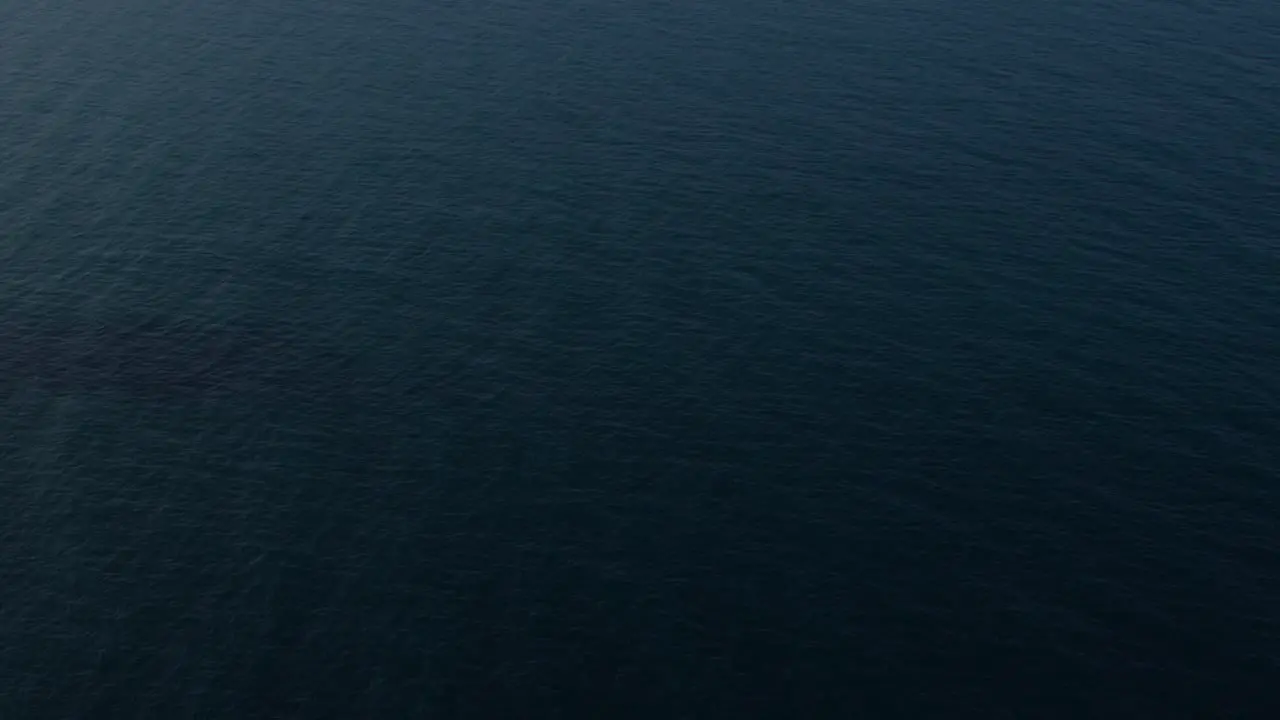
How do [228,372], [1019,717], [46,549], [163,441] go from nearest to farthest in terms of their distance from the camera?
[1019,717] < [46,549] < [163,441] < [228,372]

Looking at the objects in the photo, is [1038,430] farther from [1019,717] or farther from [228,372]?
[228,372]

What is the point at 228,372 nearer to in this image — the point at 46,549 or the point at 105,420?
the point at 105,420

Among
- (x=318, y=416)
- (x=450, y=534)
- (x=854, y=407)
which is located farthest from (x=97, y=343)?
(x=854, y=407)

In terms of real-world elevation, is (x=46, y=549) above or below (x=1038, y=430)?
below

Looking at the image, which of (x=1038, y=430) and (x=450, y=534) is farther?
(x=1038, y=430)

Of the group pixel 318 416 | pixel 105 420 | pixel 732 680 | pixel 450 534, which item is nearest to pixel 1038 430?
pixel 732 680

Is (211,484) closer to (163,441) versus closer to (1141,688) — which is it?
(163,441)

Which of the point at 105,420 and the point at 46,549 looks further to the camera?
the point at 105,420

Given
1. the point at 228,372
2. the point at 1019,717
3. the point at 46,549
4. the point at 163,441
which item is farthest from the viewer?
the point at 228,372
